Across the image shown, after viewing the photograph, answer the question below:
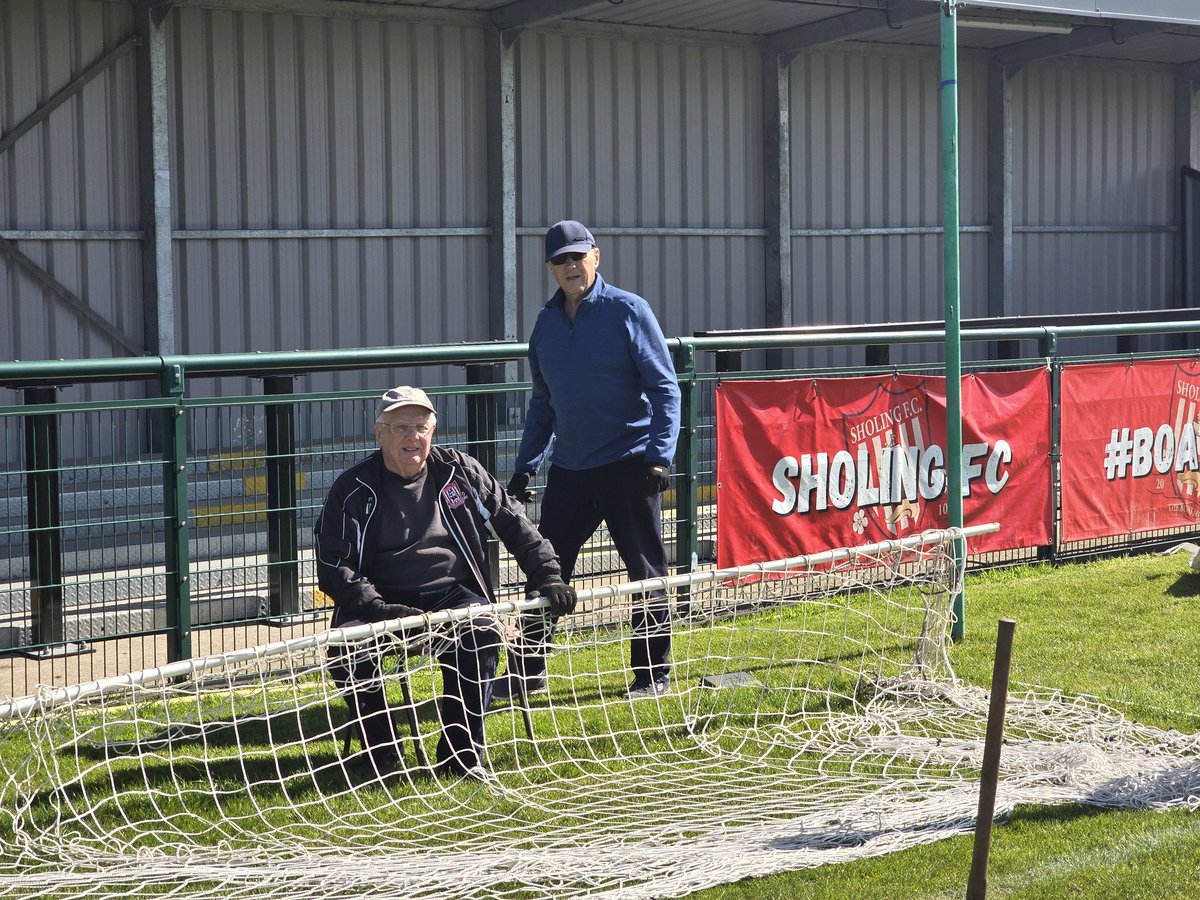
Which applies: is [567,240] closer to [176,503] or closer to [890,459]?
[176,503]

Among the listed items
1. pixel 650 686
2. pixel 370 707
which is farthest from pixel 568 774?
pixel 650 686

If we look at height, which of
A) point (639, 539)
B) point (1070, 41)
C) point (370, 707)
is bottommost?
point (370, 707)

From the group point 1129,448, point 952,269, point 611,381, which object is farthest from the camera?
point 1129,448

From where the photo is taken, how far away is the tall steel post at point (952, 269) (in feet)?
23.5

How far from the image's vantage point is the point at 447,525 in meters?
5.78

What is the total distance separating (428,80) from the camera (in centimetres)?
1595

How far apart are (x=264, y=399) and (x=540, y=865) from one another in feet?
11.0

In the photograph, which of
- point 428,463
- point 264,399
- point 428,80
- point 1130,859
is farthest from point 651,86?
point 1130,859

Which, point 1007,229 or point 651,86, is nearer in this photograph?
point 651,86

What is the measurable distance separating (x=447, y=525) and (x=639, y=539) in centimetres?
105

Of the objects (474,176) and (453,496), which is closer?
(453,496)

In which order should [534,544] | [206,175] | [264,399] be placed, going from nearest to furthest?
[534,544] < [264,399] < [206,175]

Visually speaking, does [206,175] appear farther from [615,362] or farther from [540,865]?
[540,865]

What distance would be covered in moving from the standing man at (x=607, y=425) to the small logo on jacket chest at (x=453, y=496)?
0.83 meters
